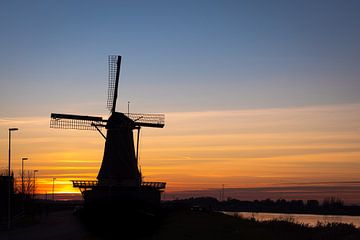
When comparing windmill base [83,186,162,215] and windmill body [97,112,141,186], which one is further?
windmill body [97,112,141,186]

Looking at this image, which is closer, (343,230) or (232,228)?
(343,230)

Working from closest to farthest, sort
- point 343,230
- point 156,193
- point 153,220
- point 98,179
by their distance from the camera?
point 343,230, point 153,220, point 98,179, point 156,193

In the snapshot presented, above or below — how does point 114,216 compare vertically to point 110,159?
below

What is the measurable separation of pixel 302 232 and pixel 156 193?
32.2 m

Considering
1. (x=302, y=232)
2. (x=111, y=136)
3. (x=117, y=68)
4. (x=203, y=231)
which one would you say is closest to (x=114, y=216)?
(x=111, y=136)

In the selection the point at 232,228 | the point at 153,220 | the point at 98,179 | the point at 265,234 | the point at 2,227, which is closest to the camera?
the point at 265,234

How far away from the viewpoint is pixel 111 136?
66375 millimetres

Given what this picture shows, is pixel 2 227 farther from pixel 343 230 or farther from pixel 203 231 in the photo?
pixel 343 230

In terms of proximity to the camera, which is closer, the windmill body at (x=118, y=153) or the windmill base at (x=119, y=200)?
the windmill base at (x=119, y=200)

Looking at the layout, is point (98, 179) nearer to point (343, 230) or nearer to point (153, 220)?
point (153, 220)

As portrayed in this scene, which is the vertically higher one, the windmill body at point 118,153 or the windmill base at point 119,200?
the windmill body at point 118,153

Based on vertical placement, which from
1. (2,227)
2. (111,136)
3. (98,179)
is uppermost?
(111,136)

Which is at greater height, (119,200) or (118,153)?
(118,153)

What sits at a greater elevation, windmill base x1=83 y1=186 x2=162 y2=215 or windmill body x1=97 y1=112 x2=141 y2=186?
windmill body x1=97 y1=112 x2=141 y2=186
